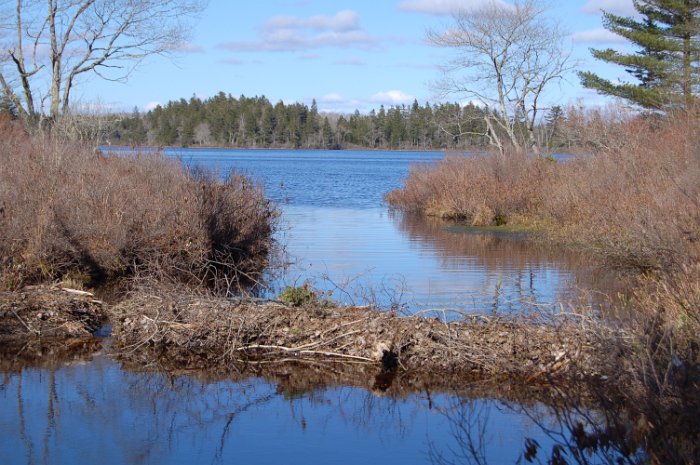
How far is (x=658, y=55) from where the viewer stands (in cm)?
3678

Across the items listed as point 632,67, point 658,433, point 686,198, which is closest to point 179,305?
point 658,433

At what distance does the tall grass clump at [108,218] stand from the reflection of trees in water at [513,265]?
4961mm

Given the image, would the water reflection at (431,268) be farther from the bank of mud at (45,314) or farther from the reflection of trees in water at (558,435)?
the bank of mud at (45,314)

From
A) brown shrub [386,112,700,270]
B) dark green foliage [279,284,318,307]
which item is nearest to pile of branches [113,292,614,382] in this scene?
dark green foliage [279,284,318,307]

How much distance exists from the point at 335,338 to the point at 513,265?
9.44 meters

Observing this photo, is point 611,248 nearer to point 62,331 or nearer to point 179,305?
point 179,305

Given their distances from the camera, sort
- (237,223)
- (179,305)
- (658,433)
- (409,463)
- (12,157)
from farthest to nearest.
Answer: (237,223), (12,157), (179,305), (409,463), (658,433)

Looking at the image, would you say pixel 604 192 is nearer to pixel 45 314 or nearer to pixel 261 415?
pixel 45 314

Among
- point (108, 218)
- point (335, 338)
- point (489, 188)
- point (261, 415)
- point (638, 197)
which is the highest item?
point (638, 197)

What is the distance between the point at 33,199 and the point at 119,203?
5.52 feet

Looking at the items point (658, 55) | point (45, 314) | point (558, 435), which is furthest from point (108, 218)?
point (658, 55)

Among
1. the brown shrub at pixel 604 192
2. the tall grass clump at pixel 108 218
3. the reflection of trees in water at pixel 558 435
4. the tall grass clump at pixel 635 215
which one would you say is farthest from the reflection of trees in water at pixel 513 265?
the tall grass clump at pixel 108 218

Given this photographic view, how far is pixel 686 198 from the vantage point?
1534 cm

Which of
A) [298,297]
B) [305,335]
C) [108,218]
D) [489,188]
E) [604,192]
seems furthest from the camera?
[489,188]
